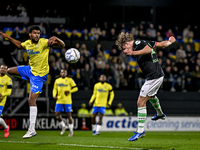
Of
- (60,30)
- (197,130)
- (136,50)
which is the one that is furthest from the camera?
(60,30)

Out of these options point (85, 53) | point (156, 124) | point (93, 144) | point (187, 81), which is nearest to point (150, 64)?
point (93, 144)

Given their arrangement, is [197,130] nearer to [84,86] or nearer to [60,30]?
[84,86]

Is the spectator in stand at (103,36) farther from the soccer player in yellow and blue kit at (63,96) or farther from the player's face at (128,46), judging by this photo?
the player's face at (128,46)

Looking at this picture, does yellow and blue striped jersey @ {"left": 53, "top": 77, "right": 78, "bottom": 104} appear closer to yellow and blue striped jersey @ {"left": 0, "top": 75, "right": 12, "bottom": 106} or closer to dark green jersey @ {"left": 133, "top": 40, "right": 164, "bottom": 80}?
yellow and blue striped jersey @ {"left": 0, "top": 75, "right": 12, "bottom": 106}

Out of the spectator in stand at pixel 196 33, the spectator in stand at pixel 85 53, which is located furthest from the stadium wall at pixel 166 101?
the spectator in stand at pixel 196 33

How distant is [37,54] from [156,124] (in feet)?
37.7

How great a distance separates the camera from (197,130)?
18.4 metres

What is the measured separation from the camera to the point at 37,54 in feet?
26.7

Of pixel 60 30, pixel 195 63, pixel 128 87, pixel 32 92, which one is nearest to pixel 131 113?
pixel 128 87

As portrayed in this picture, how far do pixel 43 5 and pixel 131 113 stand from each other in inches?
342

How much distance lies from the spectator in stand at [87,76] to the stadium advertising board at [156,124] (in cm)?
208

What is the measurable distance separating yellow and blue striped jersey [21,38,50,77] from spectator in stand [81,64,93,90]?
10.1 metres

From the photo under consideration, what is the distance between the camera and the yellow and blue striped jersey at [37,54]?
320 inches

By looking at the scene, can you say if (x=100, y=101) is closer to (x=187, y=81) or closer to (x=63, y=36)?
(x=63, y=36)
